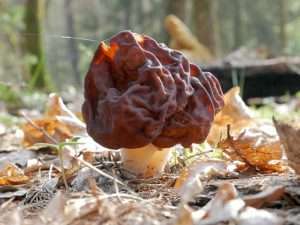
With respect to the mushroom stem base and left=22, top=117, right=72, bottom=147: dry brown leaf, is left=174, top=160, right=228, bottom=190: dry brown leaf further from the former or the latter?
left=22, top=117, right=72, bottom=147: dry brown leaf

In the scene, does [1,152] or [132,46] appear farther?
[1,152]

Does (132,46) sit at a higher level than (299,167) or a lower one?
higher

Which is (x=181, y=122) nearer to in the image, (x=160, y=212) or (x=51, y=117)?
(x=160, y=212)

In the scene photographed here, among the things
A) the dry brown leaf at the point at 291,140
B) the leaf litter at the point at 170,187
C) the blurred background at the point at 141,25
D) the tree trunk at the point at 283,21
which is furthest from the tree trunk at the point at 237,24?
the dry brown leaf at the point at 291,140

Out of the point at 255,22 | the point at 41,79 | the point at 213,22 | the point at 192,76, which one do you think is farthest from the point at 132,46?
the point at 255,22

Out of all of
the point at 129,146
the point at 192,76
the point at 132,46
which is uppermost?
the point at 132,46

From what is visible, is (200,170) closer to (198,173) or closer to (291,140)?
(198,173)

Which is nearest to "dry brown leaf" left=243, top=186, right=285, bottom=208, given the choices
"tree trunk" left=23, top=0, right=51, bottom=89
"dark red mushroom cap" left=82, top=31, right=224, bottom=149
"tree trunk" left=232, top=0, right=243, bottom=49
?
"dark red mushroom cap" left=82, top=31, right=224, bottom=149
